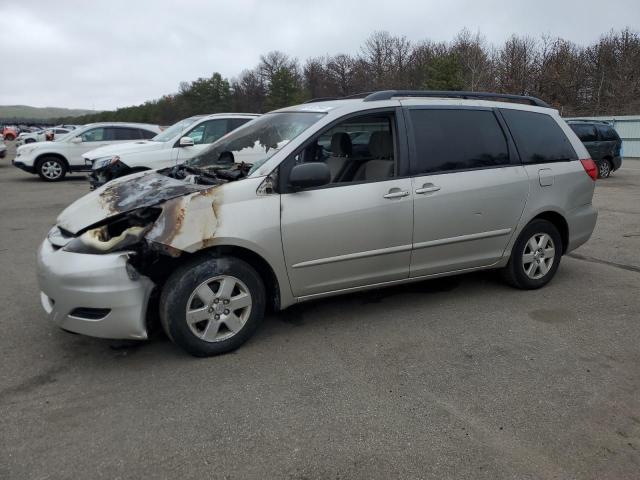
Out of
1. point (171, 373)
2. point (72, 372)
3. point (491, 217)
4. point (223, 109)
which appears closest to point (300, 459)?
point (171, 373)

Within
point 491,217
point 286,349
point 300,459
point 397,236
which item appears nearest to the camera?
point 300,459

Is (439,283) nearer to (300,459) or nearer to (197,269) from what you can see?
(197,269)

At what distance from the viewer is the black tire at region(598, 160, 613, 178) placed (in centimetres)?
1538

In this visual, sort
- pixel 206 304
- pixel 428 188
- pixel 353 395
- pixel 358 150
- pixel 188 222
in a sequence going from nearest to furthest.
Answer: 1. pixel 353 395
2. pixel 188 222
3. pixel 206 304
4. pixel 428 188
5. pixel 358 150

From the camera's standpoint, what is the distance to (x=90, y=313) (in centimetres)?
328

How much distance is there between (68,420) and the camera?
2.84 m

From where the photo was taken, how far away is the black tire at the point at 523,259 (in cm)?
476

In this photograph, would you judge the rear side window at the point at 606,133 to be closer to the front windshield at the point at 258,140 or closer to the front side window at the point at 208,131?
the front side window at the point at 208,131

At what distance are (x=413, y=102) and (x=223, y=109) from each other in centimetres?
6751

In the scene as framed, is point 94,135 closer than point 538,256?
No

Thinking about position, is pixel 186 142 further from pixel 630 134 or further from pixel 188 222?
pixel 630 134

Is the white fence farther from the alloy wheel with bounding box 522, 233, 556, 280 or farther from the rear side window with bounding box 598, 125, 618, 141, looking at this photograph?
the alloy wheel with bounding box 522, 233, 556, 280

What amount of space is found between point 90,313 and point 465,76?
46411 millimetres

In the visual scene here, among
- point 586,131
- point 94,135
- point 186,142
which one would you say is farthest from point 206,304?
point 586,131
